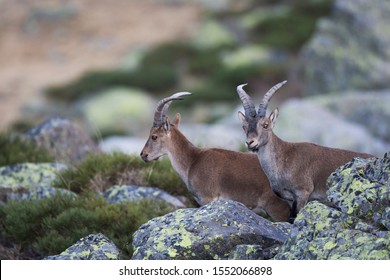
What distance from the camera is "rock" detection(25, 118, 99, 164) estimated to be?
19.4 meters

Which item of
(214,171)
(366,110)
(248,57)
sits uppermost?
(214,171)

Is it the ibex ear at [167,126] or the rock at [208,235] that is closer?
the rock at [208,235]

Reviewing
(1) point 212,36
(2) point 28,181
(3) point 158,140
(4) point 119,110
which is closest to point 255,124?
(3) point 158,140

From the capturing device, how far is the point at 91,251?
1227 cm

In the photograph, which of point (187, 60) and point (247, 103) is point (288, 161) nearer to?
point (247, 103)

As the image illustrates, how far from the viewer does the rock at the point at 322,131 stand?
26203mm

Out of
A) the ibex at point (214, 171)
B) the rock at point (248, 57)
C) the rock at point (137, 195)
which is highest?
the ibex at point (214, 171)

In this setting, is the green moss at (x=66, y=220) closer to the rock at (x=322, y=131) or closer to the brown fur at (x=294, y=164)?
the brown fur at (x=294, y=164)

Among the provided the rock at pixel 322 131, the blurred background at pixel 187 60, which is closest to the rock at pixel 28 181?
the rock at pixel 322 131

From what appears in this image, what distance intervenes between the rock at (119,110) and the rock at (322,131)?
15491 mm


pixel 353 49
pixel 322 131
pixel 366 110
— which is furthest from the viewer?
pixel 353 49

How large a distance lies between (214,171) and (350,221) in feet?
12.6

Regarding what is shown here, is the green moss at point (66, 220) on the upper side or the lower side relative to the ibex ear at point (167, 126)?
lower

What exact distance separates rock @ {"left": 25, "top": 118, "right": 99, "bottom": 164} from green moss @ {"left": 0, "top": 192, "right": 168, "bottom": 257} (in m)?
4.00
